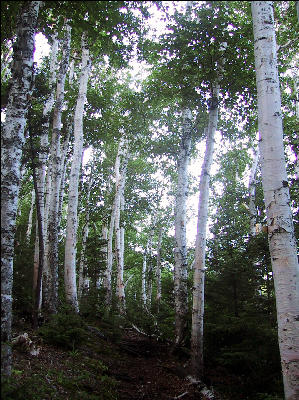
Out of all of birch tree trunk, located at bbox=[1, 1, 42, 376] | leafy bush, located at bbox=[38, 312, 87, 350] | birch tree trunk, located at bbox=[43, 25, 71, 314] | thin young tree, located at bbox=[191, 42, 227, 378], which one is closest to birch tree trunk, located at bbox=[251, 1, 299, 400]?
thin young tree, located at bbox=[191, 42, 227, 378]

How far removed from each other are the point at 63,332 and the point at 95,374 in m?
1.44

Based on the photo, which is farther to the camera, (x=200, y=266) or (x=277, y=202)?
(x=200, y=266)

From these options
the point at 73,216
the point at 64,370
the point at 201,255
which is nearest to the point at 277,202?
the point at 201,255

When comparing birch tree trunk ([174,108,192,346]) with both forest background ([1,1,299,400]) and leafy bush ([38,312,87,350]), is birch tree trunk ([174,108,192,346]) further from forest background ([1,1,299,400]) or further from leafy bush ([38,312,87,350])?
leafy bush ([38,312,87,350])

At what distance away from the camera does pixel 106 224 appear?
20500mm

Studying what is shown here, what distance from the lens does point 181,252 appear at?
998 centimetres

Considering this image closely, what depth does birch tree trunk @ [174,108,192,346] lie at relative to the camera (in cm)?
910

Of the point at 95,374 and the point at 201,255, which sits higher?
the point at 201,255

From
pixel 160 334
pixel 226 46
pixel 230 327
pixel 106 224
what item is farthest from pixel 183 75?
pixel 106 224

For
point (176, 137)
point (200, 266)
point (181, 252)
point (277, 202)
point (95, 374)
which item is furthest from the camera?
point (176, 137)

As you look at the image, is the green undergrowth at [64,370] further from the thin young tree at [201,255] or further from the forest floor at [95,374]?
the thin young tree at [201,255]

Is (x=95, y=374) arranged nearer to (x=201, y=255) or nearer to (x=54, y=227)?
(x=201, y=255)

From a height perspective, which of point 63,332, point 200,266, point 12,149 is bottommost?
point 63,332

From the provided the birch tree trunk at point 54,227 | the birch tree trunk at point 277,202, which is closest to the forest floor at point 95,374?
the birch tree trunk at point 54,227
